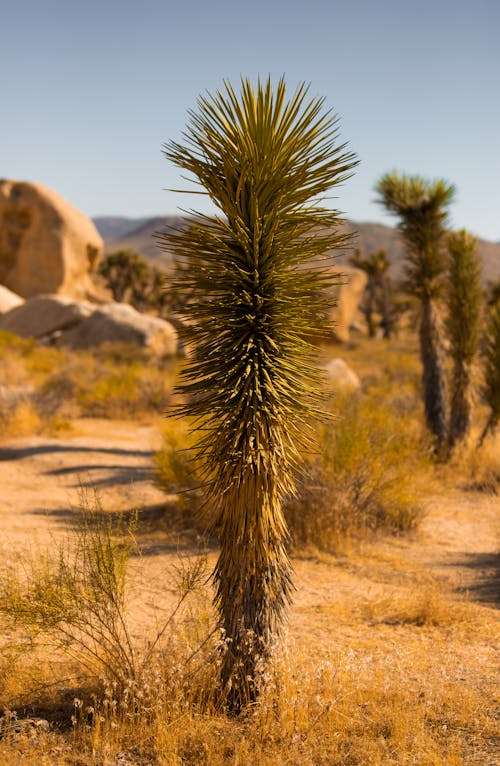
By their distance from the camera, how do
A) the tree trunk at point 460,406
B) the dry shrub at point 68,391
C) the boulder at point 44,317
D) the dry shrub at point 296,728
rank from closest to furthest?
the dry shrub at point 296,728
the tree trunk at point 460,406
the dry shrub at point 68,391
the boulder at point 44,317

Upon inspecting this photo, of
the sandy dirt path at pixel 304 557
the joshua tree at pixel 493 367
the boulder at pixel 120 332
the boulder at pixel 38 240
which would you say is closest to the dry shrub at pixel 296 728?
the sandy dirt path at pixel 304 557

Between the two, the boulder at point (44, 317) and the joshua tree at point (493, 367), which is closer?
the joshua tree at point (493, 367)

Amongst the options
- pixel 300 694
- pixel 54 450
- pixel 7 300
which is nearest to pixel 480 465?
pixel 54 450

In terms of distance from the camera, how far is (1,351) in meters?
21.5

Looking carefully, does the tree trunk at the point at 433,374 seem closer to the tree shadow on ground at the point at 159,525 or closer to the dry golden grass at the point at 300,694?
the tree shadow on ground at the point at 159,525

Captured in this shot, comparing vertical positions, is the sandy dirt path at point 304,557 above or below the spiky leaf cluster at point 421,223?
below

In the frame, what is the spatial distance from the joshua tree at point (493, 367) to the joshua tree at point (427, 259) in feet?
2.46

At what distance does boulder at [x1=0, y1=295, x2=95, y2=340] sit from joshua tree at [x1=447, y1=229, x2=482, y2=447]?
56.1ft

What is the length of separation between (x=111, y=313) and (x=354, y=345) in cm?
1061

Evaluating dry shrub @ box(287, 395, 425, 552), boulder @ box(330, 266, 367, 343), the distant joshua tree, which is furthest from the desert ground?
the distant joshua tree

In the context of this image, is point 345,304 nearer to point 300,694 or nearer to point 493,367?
point 493,367

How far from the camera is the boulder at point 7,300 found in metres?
29.1

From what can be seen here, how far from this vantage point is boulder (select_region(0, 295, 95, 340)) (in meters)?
26.7

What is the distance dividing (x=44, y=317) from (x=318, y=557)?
2117cm
